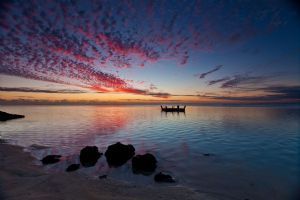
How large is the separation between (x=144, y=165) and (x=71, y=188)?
5.22 metres

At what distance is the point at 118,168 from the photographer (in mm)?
13297

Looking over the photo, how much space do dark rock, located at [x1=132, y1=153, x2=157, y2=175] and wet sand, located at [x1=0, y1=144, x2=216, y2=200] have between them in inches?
91.2

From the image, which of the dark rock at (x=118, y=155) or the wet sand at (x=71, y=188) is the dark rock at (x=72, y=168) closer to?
the wet sand at (x=71, y=188)

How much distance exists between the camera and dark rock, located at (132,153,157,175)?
12719 mm

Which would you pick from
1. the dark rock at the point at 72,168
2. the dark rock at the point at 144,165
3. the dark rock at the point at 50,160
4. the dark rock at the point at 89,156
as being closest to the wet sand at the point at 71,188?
the dark rock at the point at 72,168

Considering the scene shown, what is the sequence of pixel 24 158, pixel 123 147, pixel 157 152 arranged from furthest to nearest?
pixel 157 152, pixel 123 147, pixel 24 158

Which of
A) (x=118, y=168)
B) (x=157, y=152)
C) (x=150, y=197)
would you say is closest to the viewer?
(x=150, y=197)

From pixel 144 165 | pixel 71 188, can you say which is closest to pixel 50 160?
pixel 71 188

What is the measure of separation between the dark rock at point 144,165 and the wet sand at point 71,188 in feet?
7.60

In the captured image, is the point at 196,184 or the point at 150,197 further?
the point at 196,184

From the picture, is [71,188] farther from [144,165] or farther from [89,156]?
[89,156]

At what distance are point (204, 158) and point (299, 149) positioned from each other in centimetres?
1234

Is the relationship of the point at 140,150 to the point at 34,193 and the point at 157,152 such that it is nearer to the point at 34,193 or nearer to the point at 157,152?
the point at 157,152

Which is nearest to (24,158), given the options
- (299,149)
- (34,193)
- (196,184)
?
(34,193)
